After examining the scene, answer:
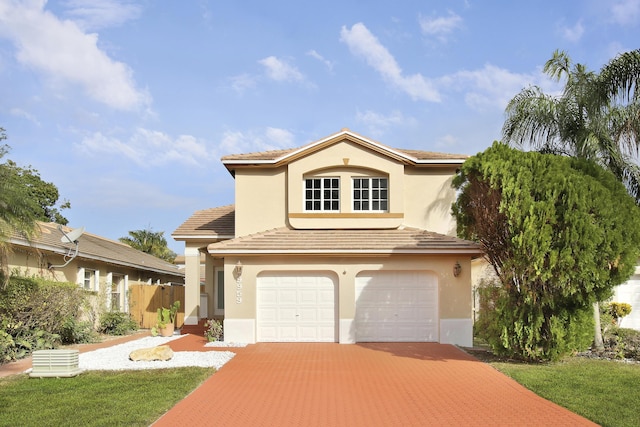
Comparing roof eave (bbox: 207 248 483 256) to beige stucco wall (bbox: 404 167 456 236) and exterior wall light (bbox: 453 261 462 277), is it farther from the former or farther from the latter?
beige stucco wall (bbox: 404 167 456 236)

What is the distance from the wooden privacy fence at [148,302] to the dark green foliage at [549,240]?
15945 millimetres

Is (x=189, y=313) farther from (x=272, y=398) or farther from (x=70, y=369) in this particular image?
(x=272, y=398)

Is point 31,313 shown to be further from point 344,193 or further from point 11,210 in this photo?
point 344,193

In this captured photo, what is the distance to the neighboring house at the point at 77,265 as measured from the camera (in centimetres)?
1806

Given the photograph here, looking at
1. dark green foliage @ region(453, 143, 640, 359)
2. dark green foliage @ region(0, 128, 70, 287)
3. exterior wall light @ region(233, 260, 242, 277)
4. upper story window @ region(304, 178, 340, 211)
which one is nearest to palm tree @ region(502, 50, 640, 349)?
dark green foliage @ region(453, 143, 640, 359)

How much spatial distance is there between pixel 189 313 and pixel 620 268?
1531cm

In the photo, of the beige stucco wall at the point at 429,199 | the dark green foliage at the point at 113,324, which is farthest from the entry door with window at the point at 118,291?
the beige stucco wall at the point at 429,199

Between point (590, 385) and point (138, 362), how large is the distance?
10.4 m

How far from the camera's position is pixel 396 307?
18.7 meters

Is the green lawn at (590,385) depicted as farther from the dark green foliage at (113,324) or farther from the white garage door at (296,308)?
the dark green foliage at (113,324)

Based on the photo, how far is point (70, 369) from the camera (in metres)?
13.1

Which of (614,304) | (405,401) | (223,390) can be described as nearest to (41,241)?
(223,390)

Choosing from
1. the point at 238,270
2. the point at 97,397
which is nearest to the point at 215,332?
the point at 238,270

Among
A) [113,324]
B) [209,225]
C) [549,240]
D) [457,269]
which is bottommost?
[113,324]
